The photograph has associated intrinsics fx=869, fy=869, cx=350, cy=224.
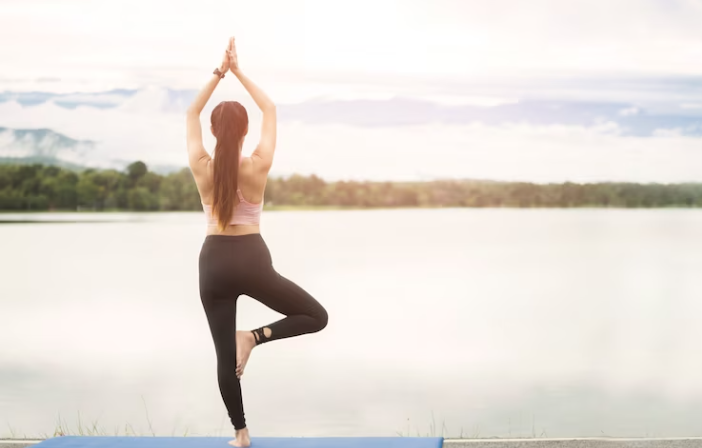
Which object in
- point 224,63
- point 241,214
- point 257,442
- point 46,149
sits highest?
point 224,63

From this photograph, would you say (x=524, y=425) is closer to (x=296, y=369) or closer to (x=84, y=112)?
(x=296, y=369)

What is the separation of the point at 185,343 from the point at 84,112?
8.96 ft

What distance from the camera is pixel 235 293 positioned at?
3729 mm

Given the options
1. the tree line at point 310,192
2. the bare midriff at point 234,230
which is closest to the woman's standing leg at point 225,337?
the bare midriff at point 234,230

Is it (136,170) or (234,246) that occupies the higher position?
(136,170)

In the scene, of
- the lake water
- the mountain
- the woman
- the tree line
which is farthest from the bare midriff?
the mountain

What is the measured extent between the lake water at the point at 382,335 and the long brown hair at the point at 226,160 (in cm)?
228

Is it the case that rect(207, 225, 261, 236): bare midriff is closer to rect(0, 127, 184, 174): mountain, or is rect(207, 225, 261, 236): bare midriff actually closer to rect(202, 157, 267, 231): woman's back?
rect(202, 157, 267, 231): woman's back

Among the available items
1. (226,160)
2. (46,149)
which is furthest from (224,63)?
(46,149)

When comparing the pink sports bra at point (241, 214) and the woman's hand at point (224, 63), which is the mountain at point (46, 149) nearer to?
the woman's hand at point (224, 63)

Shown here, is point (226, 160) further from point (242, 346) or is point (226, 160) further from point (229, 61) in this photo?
point (242, 346)

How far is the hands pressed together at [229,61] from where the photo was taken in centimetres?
391

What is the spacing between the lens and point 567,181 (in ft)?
26.0

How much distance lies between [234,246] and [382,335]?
4914mm
